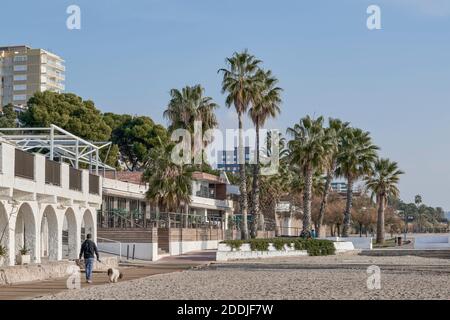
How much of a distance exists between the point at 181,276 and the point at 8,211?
744 centimetres

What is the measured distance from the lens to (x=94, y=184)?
4328 cm

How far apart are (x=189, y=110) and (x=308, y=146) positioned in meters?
11.5

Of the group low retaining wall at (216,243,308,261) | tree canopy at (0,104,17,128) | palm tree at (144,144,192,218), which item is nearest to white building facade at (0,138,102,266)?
low retaining wall at (216,243,308,261)

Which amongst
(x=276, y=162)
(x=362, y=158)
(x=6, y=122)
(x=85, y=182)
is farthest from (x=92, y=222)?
(x=6, y=122)

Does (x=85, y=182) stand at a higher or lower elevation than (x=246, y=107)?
lower

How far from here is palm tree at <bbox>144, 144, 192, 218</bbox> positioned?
60719 millimetres

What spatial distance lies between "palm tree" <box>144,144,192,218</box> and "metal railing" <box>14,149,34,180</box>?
27.9 metres

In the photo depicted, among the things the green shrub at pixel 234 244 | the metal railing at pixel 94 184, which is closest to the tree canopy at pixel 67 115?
the green shrub at pixel 234 244

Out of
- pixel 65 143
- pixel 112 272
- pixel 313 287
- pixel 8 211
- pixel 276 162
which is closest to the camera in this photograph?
pixel 313 287

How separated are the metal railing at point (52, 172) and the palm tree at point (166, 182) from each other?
24114mm

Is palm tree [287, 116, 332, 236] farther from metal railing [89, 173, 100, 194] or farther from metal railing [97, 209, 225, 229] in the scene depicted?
metal railing [89, 173, 100, 194]

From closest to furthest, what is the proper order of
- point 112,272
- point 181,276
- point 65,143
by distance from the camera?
point 112,272 < point 181,276 < point 65,143
